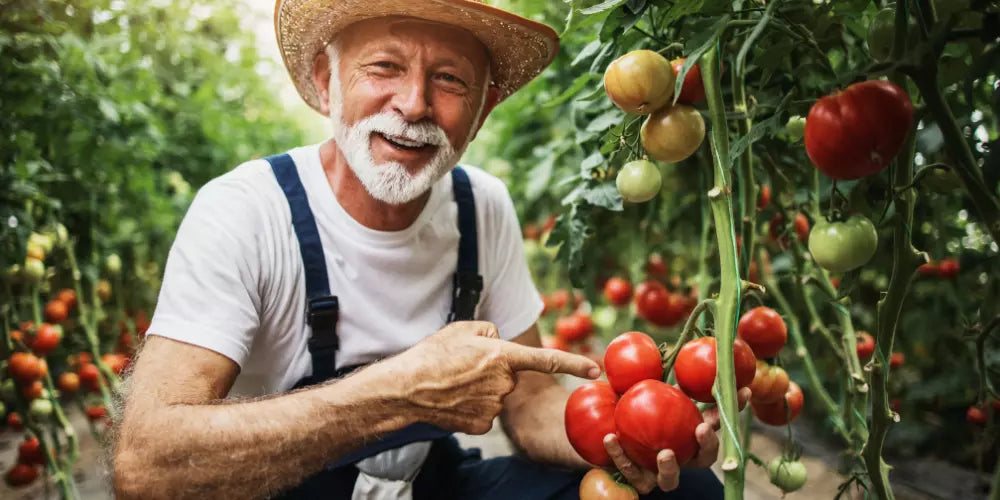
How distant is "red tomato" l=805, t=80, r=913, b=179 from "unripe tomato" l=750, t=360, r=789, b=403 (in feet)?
1.58

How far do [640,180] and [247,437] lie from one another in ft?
2.67

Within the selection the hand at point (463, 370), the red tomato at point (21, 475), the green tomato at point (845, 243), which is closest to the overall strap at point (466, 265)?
the hand at point (463, 370)

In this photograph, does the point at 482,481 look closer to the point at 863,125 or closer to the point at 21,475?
the point at 863,125

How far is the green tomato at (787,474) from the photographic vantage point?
139 centimetres

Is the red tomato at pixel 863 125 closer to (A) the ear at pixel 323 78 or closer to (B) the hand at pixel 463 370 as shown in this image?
(B) the hand at pixel 463 370

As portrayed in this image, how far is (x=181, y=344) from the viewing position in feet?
4.17

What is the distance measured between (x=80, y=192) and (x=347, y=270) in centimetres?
156

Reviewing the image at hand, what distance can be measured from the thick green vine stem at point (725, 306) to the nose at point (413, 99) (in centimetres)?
71

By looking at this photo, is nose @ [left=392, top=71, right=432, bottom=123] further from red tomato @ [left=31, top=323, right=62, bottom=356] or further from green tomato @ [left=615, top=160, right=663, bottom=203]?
red tomato @ [left=31, top=323, right=62, bottom=356]

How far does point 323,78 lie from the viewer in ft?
5.64

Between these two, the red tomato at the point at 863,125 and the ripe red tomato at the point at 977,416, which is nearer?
the red tomato at the point at 863,125

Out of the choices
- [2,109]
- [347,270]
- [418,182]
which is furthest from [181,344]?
[2,109]

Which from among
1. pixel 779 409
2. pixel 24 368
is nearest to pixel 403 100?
pixel 779 409

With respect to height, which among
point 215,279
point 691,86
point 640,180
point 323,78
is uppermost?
point 323,78
